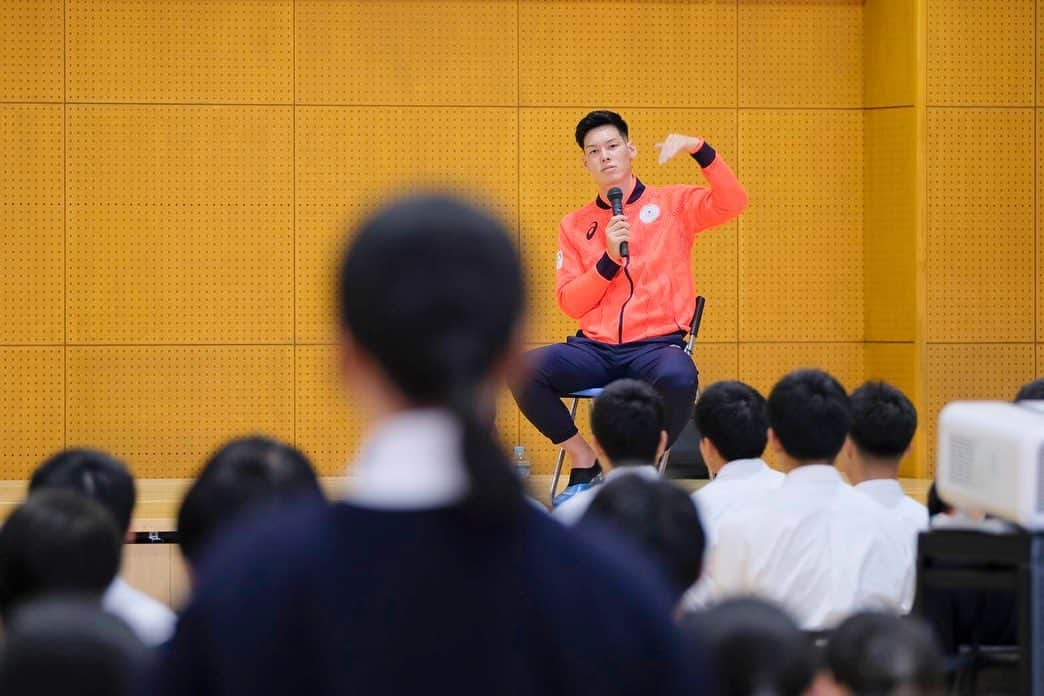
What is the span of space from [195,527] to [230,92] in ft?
15.3

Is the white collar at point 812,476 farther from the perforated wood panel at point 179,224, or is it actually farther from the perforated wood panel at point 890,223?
the perforated wood panel at point 179,224

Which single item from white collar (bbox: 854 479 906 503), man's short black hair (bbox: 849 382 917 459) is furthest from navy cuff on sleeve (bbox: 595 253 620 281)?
white collar (bbox: 854 479 906 503)

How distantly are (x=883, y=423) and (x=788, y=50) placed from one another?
3807 millimetres

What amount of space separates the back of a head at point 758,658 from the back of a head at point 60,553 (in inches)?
29.3

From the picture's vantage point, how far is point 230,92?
6426 mm

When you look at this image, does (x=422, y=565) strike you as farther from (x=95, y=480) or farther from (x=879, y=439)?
(x=879, y=439)

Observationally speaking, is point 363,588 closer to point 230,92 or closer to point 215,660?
point 215,660

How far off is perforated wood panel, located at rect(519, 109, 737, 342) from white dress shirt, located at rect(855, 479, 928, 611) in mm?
3471

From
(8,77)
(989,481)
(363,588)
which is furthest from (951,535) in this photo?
(8,77)

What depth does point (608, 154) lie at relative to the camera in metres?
5.02

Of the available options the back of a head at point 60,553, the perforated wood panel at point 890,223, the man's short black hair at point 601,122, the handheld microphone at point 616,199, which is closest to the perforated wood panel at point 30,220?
the man's short black hair at point 601,122

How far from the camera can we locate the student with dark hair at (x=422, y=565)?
88 cm

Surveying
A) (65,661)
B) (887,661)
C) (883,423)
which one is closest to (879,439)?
(883,423)

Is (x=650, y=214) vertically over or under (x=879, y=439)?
over
